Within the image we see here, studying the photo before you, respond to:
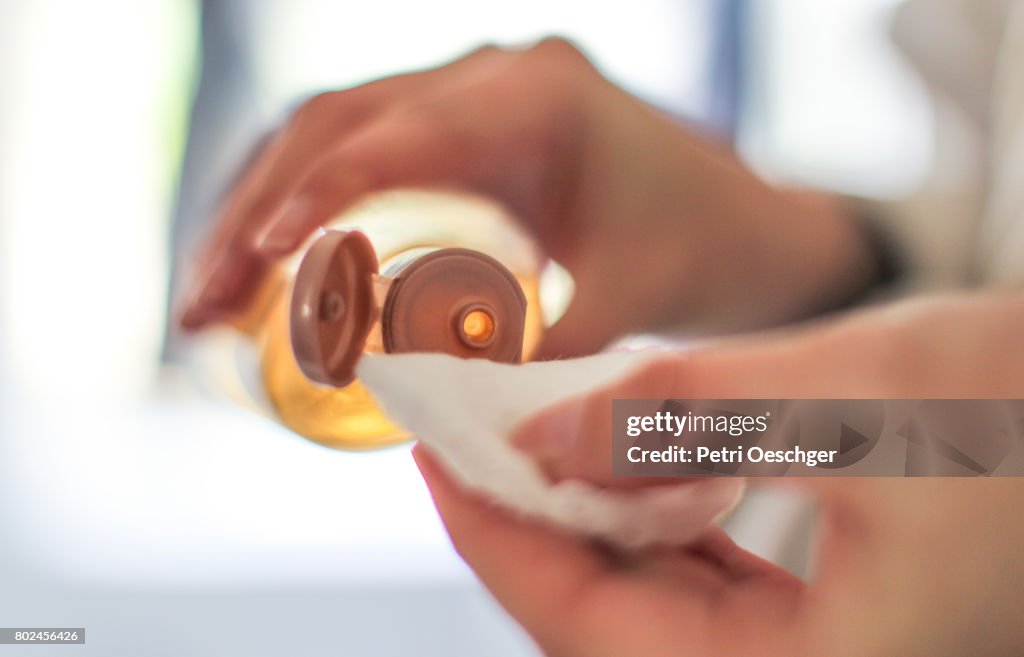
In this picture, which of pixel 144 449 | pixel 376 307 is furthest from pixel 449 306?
pixel 144 449

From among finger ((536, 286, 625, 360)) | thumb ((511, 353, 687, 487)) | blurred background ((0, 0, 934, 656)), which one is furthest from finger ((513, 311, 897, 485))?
blurred background ((0, 0, 934, 656))

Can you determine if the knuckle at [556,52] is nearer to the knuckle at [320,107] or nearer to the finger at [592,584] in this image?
the knuckle at [320,107]

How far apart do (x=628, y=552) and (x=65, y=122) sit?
1.12 feet

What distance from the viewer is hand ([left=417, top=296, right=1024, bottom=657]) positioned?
0.41ft

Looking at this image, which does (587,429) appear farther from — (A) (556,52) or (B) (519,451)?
(A) (556,52)

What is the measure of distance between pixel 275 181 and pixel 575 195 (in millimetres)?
106

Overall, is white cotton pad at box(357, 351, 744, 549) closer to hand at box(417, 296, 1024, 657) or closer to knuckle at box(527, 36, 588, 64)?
hand at box(417, 296, 1024, 657)

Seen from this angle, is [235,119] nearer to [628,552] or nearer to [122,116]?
[122,116]

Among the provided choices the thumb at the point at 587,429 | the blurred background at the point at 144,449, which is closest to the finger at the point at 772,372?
the thumb at the point at 587,429

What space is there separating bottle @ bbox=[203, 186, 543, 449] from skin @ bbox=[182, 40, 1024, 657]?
0.01 meters

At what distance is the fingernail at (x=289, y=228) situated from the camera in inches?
8.8

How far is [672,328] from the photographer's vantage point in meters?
0.30

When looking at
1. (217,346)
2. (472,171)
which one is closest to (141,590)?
(217,346)

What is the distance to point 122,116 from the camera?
1.20 feet
